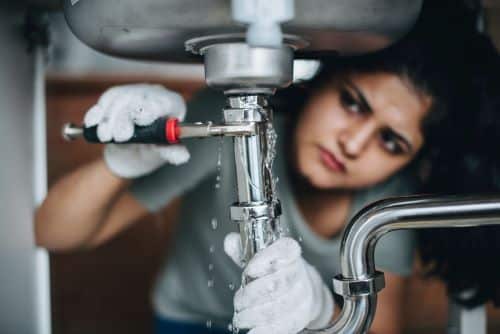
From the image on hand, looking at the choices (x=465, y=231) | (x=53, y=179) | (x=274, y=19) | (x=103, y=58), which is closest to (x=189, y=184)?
(x=53, y=179)

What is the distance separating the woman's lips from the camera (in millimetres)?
828

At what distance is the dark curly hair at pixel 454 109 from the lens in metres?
0.78

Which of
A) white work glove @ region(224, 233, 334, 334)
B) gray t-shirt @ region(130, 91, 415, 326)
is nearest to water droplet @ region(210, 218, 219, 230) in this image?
gray t-shirt @ region(130, 91, 415, 326)

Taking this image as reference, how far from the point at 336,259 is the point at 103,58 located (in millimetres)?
573

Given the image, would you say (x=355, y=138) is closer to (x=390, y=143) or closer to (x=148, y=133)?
(x=390, y=143)

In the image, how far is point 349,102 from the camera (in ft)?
2.74

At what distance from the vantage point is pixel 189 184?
93 centimetres

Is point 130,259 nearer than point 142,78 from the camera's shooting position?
No

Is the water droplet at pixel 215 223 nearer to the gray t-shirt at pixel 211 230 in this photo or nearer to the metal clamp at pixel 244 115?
the gray t-shirt at pixel 211 230

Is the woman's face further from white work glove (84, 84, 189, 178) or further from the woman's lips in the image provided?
white work glove (84, 84, 189, 178)

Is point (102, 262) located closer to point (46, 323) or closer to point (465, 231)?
point (46, 323)

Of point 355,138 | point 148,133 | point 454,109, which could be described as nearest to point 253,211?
point 148,133

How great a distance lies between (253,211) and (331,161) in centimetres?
35

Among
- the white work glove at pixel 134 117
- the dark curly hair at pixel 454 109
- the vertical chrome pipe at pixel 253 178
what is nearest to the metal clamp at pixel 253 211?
the vertical chrome pipe at pixel 253 178
